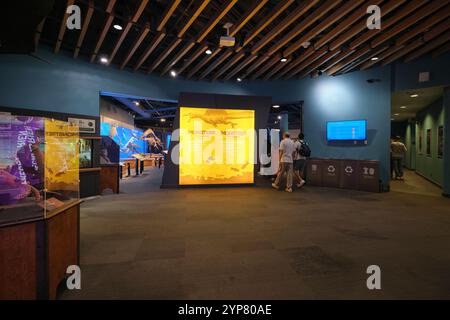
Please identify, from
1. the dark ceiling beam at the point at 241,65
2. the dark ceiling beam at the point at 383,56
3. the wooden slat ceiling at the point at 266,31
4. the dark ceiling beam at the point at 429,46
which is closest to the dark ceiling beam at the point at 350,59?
the wooden slat ceiling at the point at 266,31

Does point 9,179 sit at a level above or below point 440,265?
above

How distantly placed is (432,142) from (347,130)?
14.0 feet

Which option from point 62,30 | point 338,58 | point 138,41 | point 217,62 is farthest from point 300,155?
point 62,30

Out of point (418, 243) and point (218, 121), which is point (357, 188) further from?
point (218, 121)

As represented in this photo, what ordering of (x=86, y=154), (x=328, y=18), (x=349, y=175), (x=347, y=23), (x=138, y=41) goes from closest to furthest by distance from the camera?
1. (x=328, y=18)
2. (x=347, y=23)
3. (x=138, y=41)
4. (x=86, y=154)
5. (x=349, y=175)

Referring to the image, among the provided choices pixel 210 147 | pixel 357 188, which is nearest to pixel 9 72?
pixel 210 147

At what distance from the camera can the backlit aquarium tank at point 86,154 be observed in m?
6.12

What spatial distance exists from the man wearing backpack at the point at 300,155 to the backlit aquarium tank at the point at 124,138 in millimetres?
7944

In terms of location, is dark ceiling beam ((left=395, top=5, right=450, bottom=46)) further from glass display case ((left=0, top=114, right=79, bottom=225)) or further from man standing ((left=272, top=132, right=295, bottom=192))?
glass display case ((left=0, top=114, right=79, bottom=225))

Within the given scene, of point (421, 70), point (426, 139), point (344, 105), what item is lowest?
point (426, 139)

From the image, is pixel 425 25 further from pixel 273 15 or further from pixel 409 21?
pixel 273 15

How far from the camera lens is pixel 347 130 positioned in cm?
773

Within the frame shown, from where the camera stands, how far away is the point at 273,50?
618 centimetres

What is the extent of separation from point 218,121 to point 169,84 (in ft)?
7.93
